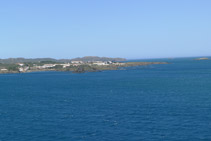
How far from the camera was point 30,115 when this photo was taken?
1457 inches

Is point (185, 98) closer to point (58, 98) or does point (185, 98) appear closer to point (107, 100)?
point (107, 100)

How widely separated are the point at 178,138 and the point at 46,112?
2029cm

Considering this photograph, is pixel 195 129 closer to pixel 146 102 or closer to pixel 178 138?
pixel 178 138

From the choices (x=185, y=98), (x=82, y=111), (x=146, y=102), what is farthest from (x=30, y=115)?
(x=185, y=98)

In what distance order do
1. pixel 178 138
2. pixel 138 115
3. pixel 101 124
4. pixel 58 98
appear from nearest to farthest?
pixel 178 138 → pixel 101 124 → pixel 138 115 → pixel 58 98

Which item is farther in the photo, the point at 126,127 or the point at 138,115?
the point at 138,115

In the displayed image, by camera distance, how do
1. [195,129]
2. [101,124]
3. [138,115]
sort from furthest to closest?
[138,115]
[101,124]
[195,129]

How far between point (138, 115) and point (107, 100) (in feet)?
41.1

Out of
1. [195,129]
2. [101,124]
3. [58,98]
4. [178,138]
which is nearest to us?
[178,138]

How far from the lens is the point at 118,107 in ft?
131

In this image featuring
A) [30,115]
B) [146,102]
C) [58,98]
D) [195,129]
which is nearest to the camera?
[195,129]

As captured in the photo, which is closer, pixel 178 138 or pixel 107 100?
pixel 178 138

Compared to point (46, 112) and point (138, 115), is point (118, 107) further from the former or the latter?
point (46, 112)

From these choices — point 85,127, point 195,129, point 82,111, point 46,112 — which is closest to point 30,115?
point 46,112
